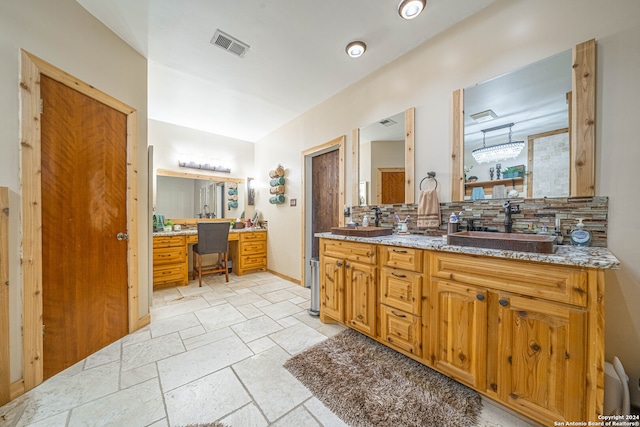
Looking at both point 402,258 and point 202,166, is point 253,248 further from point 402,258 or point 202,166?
point 402,258

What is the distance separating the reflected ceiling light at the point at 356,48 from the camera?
7.02 ft

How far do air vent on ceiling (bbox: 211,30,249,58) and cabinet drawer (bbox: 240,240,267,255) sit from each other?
9.90ft

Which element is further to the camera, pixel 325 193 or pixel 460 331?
pixel 325 193

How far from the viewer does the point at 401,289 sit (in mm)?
1690

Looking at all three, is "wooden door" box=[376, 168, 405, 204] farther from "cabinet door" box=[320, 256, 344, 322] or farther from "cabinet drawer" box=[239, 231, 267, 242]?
"cabinet drawer" box=[239, 231, 267, 242]

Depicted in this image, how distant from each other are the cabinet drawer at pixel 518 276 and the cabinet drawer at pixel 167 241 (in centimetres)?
367

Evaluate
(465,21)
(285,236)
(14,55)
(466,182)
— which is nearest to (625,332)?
(466,182)

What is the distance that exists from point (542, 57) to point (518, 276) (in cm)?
154

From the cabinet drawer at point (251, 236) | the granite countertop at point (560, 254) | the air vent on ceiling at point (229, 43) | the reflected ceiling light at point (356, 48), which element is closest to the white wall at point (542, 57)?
the granite countertop at point (560, 254)

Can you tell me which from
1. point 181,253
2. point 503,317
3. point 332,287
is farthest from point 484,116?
point 181,253

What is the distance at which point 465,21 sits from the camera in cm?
188

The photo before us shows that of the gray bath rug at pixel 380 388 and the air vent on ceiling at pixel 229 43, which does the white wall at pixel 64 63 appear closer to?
the air vent on ceiling at pixel 229 43

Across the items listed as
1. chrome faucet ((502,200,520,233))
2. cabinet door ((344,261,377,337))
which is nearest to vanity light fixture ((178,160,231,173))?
cabinet door ((344,261,377,337))

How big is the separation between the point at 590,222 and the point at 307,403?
2.08m
